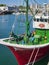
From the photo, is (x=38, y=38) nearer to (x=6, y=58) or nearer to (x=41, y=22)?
(x=41, y=22)

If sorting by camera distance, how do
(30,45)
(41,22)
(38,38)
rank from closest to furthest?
(30,45) → (38,38) → (41,22)

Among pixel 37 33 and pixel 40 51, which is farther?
pixel 37 33

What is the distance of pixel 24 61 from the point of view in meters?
25.8

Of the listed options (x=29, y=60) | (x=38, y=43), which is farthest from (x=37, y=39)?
(x=29, y=60)

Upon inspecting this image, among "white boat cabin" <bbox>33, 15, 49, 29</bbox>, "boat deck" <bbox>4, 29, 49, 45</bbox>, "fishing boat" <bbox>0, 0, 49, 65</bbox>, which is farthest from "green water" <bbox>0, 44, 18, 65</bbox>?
"white boat cabin" <bbox>33, 15, 49, 29</bbox>

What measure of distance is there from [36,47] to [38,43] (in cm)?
107

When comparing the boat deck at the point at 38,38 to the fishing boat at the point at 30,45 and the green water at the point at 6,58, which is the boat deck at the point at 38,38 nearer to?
the fishing boat at the point at 30,45

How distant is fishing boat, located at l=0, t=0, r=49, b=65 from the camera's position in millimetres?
24812

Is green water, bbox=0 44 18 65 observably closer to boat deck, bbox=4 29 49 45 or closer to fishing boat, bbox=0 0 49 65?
fishing boat, bbox=0 0 49 65

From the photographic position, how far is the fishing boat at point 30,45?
24812mm

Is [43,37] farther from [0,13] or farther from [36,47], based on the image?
[0,13]

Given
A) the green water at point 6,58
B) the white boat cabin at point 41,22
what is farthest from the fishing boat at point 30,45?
the green water at point 6,58

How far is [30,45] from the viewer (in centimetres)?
2475

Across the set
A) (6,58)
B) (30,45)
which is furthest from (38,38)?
(6,58)
